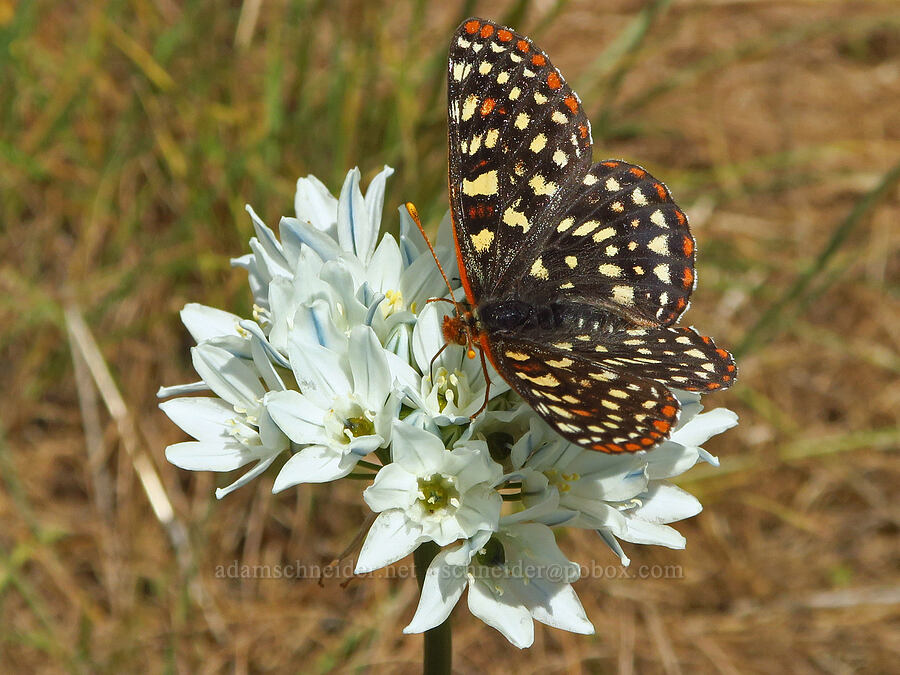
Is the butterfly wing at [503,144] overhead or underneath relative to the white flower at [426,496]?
overhead

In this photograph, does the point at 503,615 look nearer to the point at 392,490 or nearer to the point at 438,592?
the point at 438,592

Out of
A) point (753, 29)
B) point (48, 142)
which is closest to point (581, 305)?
point (48, 142)

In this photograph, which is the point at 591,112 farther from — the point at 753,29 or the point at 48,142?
the point at 48,142

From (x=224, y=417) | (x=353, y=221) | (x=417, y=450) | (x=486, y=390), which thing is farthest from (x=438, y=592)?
(x=353, y=221)

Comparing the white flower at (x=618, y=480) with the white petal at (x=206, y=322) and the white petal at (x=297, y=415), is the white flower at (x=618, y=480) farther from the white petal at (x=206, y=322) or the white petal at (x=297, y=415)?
the white petal at (x=206, y=322)

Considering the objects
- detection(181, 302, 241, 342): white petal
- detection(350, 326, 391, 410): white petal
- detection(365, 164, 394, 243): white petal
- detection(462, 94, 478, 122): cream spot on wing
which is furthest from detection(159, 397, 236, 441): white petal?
detection(462, 94, 478, 122): cream spot on wing

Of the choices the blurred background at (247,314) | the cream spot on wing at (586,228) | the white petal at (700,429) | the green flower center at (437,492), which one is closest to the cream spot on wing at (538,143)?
the cream spot on wing at (586,228)

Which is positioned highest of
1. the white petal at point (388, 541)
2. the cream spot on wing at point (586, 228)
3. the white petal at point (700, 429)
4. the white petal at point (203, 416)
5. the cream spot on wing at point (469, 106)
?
the cream spot on wing at point (469, 106)
